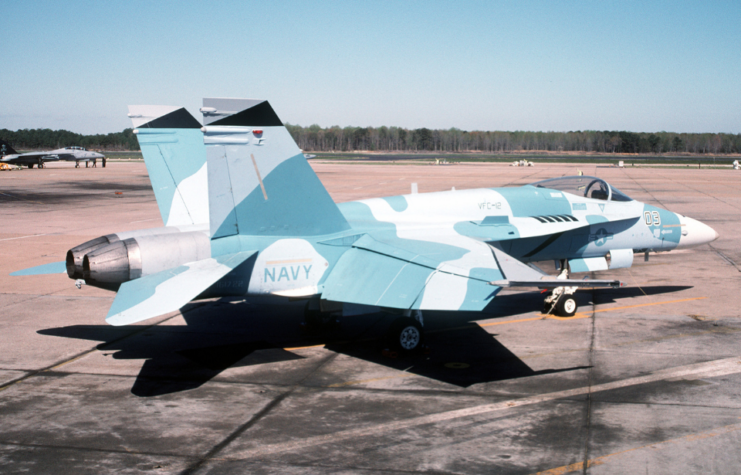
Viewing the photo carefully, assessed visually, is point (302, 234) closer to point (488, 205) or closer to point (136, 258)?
point (136, 258)

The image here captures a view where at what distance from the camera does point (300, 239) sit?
11.3 m

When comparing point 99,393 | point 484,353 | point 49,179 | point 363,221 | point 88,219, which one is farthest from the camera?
point 49,179

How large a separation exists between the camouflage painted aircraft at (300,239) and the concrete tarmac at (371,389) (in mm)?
1320

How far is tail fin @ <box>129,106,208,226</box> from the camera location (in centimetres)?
1243

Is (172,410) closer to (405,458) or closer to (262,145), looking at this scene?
(405,458)

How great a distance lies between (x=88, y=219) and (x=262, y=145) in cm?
2398

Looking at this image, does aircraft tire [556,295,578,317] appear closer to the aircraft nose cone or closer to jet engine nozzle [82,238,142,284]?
the aircraft nose cone

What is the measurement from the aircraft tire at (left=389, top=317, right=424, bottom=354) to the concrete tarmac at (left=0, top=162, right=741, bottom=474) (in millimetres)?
272

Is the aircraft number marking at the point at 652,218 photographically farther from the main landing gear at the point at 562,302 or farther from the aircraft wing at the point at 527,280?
the aircraft wing at the point at 527,280

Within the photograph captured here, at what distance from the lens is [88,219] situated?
102 feet

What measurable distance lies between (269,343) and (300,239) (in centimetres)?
235

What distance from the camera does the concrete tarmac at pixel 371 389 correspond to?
7328 mm

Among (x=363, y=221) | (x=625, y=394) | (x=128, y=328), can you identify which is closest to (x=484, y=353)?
(x=625, y=394)

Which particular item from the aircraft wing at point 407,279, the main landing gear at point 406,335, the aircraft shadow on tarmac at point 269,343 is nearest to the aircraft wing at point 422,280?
the aircraft wing at point 407,279
